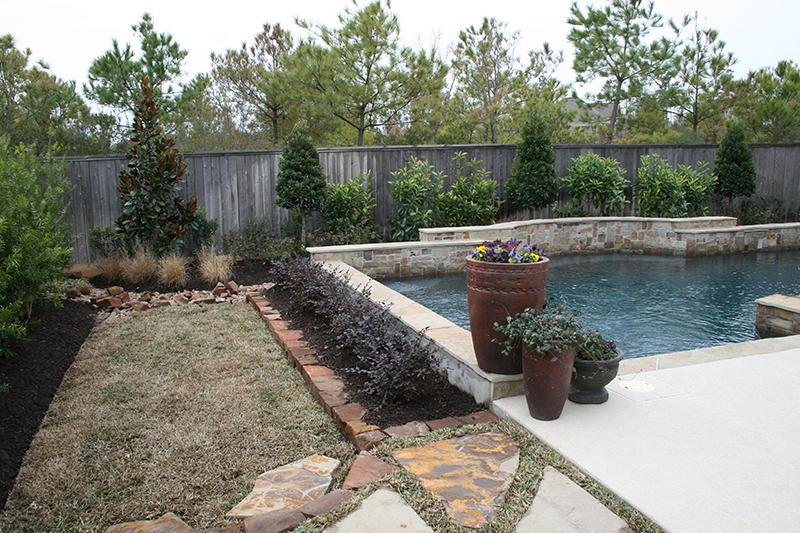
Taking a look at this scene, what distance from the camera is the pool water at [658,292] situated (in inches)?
185

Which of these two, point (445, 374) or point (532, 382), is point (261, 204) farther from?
point (532, 382)

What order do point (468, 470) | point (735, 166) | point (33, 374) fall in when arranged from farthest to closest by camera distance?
point (735, 166) → point (33, 374) → point (468, 470)

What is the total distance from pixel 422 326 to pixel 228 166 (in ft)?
19.3

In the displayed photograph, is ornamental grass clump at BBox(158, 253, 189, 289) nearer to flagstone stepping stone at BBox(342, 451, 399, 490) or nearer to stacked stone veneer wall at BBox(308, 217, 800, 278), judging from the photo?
stacked stone veneer wall at BBox(308, 217, 800, 278)

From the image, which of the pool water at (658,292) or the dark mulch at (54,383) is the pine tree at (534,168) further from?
the dark mulch at (54,383)

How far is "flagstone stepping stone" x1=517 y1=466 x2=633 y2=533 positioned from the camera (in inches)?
74.7

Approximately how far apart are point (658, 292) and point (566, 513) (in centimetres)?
501

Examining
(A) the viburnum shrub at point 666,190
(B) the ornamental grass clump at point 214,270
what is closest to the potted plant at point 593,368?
(B) the ornamental grass clump at point 214,270

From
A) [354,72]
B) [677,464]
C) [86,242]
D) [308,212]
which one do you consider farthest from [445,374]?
[354,72]

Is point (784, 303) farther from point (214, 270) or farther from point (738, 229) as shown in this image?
point (214, 270)

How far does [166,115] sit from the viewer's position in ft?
47.3

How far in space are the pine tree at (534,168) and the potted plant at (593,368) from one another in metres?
7.51

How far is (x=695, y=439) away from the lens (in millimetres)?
2494

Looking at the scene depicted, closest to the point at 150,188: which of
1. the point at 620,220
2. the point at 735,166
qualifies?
the point at 620,220
